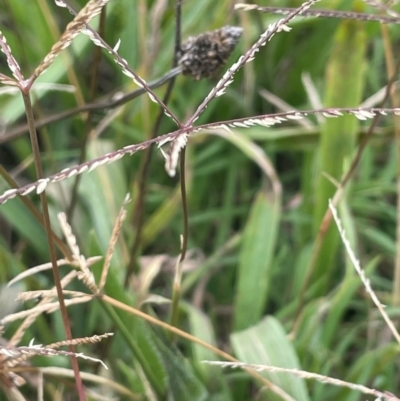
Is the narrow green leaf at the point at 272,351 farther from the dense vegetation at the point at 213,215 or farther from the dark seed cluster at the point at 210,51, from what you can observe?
the dark seed cluster at the point at 210,51

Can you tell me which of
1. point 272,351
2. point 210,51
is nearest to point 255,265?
point 272,351

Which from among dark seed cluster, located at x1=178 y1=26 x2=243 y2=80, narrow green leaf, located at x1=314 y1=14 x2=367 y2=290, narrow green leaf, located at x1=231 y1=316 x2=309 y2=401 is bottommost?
narrow green leaf, located at x1=231 y1=316 x2=309 y2=401

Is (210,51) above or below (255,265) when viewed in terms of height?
above

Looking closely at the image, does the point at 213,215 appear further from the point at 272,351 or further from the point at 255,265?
the point at 272,351

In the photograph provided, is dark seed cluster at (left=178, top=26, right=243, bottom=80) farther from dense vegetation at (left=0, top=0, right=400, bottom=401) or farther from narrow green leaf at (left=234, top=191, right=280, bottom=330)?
narrow green leaf at (left=234, top=191, right=280, bottom=330)

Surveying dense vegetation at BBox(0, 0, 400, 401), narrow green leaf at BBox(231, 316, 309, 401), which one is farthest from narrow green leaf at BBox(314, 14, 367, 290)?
narrow green leaf at BBox(231, 316, 309, 401)

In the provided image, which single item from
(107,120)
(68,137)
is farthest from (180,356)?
(68,137)

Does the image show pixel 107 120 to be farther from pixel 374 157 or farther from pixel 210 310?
pixel 374 157
